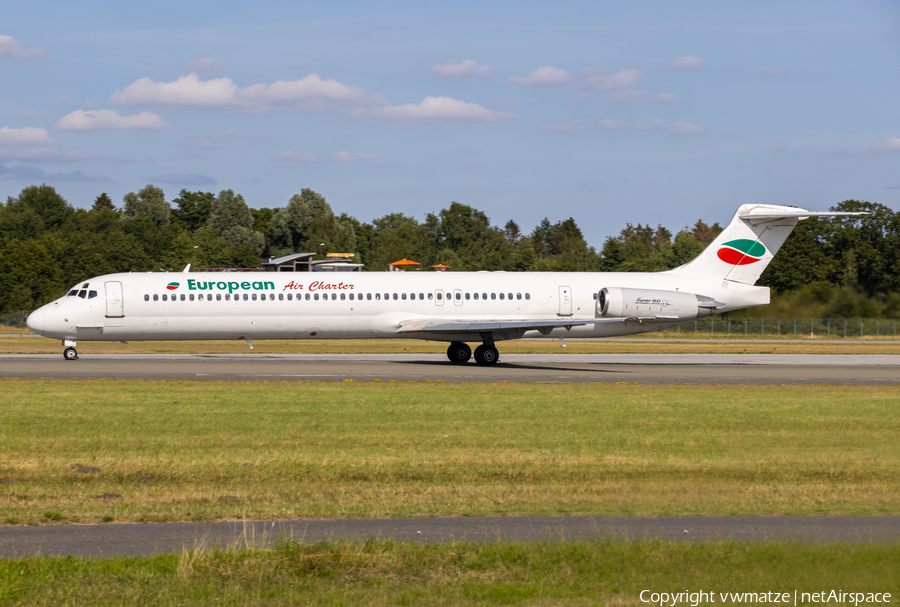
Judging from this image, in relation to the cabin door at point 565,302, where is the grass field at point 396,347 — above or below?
below

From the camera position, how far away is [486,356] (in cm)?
3625

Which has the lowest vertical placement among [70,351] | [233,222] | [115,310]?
[70,351]

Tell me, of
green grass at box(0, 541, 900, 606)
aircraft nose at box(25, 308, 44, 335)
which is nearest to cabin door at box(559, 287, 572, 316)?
aircraft nose at box(25, 308, 44, 335)

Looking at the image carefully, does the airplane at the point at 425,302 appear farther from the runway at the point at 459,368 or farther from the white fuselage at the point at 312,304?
the runway at the point at 459,368

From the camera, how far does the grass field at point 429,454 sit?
1133 centimetres

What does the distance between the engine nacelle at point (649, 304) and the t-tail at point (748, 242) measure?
2.22 m

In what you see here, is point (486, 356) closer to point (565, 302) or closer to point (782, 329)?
point (565, 302)

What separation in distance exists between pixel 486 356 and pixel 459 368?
223cm

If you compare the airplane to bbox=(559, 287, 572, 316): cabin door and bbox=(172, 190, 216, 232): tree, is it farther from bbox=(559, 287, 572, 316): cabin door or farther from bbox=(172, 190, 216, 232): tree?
bbox=(172, 190, 216, 232): tree

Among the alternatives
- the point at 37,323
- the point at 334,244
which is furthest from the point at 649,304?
the point at 334,244

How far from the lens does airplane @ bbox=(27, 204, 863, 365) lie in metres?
34.8

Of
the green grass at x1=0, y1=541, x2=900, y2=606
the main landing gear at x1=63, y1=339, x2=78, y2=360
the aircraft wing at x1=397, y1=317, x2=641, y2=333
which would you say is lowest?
the green grass at x1=0, y1=541, x2=900, y2=606

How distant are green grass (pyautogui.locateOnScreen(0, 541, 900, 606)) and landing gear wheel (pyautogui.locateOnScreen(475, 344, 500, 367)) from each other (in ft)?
89.4

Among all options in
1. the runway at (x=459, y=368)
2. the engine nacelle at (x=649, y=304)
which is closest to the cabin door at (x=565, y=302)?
the engine nacelle at (x=649, y=304)
